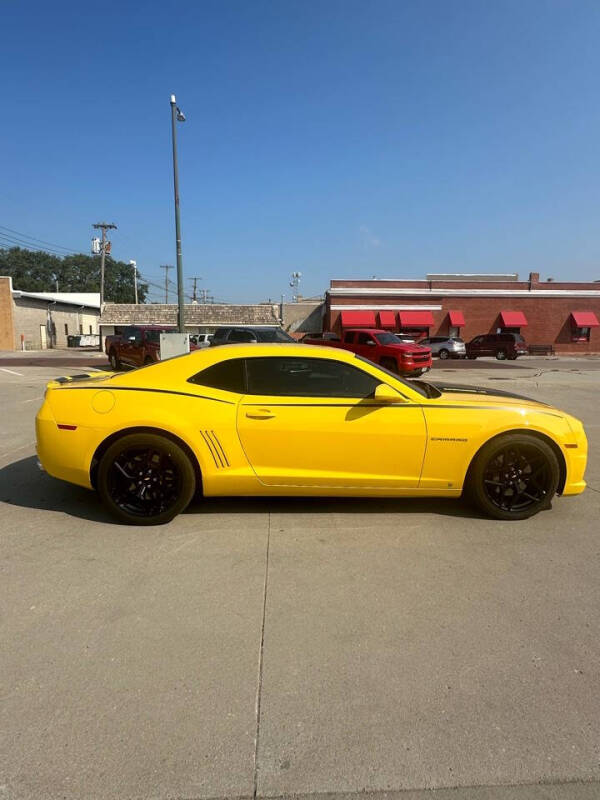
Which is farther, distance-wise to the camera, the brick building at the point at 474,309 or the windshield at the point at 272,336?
the brick building at the point at 474,309

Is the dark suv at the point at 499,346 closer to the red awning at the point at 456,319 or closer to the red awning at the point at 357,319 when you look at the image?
the red awning at the point at 456,319

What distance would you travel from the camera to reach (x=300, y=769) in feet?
5.72

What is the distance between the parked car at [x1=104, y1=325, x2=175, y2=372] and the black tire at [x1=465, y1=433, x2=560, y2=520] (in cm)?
1391

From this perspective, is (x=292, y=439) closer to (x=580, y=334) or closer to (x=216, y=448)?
(x=216, y=448)

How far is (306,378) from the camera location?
12.7 feet

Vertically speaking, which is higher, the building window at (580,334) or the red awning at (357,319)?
the red awning at (357,319)

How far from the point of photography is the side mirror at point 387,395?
12.0 ft

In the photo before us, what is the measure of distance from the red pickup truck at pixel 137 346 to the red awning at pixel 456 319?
26.0 m

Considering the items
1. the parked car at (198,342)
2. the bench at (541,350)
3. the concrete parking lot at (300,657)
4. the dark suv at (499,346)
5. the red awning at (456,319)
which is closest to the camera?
the concrete parking lot at (300,657)

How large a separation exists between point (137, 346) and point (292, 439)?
14.7 metres

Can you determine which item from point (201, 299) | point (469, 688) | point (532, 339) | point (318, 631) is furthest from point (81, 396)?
point (201, 299)

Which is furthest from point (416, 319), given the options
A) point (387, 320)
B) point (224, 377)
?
point (224, 377)

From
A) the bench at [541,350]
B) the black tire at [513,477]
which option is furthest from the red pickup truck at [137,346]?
the bench at [541,350]

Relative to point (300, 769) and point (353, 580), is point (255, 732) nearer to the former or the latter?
point (300, 769)
